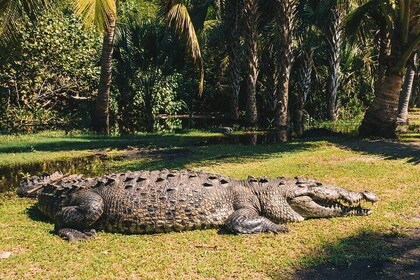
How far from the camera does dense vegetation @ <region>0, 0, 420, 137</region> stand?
11.8 m

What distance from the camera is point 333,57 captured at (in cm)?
1673

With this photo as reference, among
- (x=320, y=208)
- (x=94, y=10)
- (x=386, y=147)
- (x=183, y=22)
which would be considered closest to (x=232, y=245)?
(x=320, y=208)

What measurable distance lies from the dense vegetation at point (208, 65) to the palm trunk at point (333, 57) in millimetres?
38

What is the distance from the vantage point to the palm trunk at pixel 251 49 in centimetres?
1480

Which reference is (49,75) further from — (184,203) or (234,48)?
(184,203)

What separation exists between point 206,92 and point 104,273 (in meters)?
15.9

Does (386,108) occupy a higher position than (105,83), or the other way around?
(105,83)

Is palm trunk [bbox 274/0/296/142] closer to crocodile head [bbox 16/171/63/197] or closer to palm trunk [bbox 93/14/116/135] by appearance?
palm trunk [bbox 93/14/116/135]

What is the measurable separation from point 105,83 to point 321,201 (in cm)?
917

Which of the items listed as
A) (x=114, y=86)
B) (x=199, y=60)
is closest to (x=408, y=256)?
(x=199, y=60)

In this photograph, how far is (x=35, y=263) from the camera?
13.6 ft

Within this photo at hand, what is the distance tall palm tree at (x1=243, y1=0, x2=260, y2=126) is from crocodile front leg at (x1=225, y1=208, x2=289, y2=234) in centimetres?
1110

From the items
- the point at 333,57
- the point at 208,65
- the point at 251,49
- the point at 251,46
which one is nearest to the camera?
the point at 251,46

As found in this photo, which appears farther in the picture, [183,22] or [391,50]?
[183,22]
